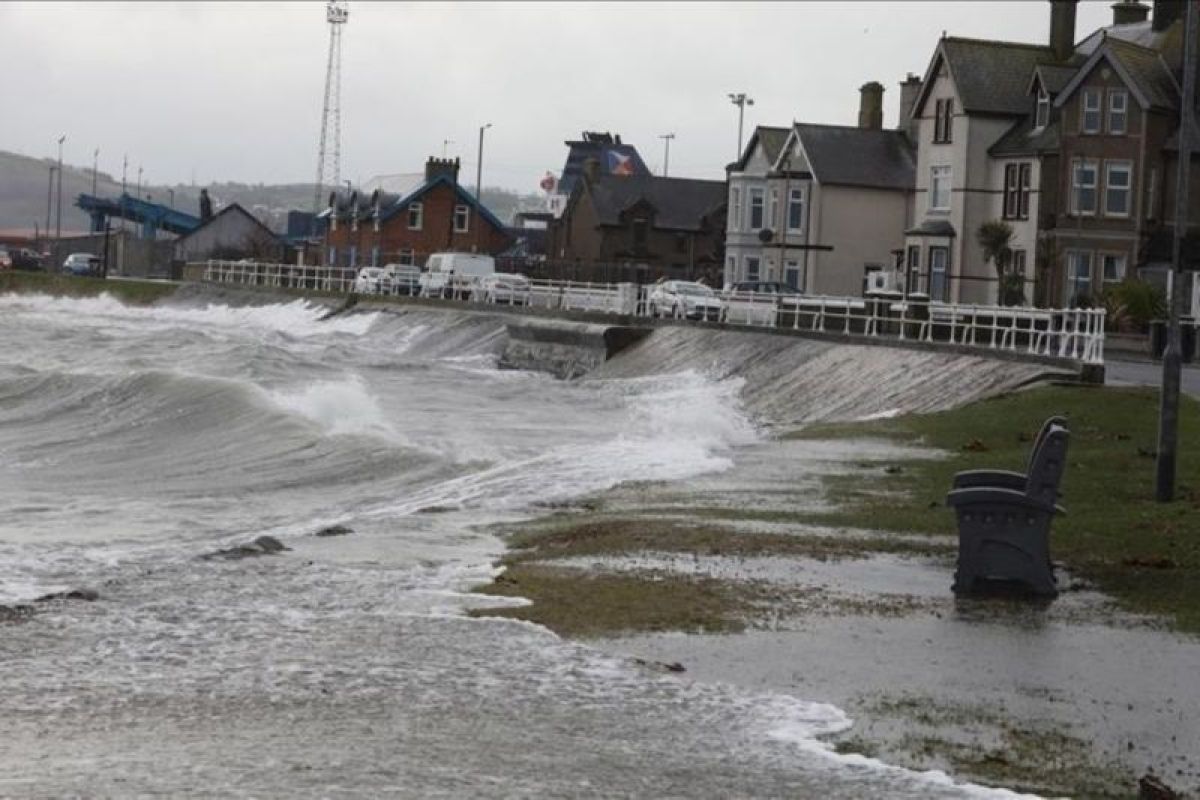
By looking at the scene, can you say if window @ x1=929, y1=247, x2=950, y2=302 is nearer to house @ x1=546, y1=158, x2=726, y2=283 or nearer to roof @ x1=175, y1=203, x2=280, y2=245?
house @ x1=546, y1=158, x2=726, y2=283

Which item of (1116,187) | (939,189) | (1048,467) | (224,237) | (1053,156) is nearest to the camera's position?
(1048,467)

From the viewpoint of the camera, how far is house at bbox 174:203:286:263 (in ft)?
488

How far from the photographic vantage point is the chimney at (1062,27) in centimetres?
7546

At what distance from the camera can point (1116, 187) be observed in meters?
66.9

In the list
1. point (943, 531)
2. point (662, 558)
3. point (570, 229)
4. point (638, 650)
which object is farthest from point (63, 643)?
point (570, 229)

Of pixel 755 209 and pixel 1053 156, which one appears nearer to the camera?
pixel 1053 156

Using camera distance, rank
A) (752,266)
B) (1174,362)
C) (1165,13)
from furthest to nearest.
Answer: (752,266)
(1165,13)
(1174,362)

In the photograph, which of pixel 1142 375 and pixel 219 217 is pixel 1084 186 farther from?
pixel 219 217

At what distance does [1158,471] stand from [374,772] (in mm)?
11774

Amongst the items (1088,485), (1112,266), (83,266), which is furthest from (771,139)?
(1088,485)

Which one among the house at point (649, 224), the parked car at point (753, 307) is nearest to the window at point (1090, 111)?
the parked car at point (753, 307)

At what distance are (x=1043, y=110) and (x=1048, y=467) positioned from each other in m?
58.6

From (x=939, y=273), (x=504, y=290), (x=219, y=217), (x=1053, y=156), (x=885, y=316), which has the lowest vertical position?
(x=885, y=316)

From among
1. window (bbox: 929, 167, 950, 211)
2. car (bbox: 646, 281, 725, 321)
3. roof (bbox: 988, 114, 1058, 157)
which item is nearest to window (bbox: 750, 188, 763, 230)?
window (bbox: 929, 167, 950, 211)
